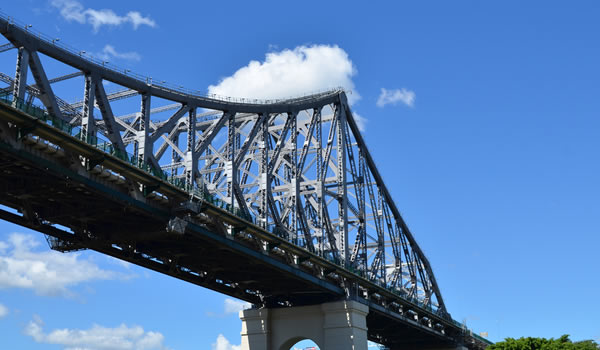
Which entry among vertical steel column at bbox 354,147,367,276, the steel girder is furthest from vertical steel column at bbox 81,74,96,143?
vertical steel column at bbox 354,147,367,276

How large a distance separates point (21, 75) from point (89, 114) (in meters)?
4.98

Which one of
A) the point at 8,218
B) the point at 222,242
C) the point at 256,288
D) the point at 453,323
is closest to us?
the point at 8,218

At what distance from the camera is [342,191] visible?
83312 mm

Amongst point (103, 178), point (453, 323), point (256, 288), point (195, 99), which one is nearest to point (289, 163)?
point (256, 288)

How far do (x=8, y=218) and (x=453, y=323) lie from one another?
264ft

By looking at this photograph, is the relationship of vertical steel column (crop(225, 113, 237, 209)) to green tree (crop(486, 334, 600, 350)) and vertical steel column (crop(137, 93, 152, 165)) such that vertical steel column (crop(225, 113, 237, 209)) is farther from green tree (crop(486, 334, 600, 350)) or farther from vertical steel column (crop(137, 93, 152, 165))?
green tree (crop(486, 334, 600, 350))

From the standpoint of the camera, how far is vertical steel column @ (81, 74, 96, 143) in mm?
44941

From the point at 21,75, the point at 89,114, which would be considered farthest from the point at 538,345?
the point at 21,75

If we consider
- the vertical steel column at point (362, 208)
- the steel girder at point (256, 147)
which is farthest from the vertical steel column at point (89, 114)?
the vertical steel column at point (362, 208)

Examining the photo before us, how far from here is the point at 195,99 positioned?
2328 inches

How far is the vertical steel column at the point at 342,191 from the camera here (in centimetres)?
7953

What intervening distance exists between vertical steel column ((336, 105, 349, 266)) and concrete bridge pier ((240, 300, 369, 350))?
5.07 meters

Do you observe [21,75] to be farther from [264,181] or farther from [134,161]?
[264,181]

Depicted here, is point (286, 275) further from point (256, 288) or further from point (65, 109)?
point (65, 109)
